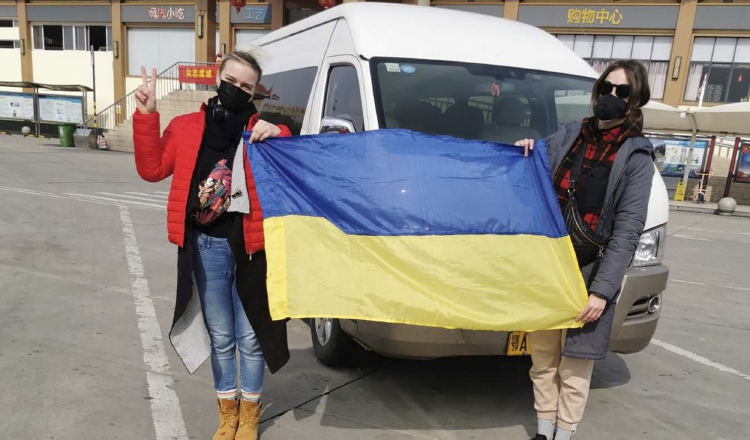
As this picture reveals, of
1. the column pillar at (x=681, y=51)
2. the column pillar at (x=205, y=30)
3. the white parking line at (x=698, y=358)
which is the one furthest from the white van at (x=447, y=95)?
the column pillar at (x=205, y=30)

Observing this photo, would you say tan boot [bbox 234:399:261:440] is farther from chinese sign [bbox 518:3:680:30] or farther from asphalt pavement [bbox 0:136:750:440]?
chinese sign [bbox 518:3:680:30]

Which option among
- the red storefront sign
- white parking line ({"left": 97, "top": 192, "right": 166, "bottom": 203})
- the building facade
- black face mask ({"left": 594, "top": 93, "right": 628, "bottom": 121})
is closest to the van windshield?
black face mask ({"left": 594, "top": 93, "right": 628, "bottom": 121})

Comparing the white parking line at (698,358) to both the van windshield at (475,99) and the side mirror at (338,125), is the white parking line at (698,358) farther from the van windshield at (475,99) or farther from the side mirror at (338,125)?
the side mirror at (338,125)

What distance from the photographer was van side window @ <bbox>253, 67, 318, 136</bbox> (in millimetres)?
4781

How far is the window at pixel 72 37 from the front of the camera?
32.0m

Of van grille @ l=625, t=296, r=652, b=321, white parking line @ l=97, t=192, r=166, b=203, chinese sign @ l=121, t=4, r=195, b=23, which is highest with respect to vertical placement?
chinese sign @ l=121, t=4, r=195, b=23

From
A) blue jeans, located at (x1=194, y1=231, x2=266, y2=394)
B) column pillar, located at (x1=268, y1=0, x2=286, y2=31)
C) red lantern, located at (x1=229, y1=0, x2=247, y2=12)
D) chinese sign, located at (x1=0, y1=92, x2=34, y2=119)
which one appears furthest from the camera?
chinese sign, located at (x1=0, y1=92, x2=34, y2=119)

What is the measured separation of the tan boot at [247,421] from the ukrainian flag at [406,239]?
64cm

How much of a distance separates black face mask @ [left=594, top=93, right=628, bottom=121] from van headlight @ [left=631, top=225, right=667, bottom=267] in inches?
39.4

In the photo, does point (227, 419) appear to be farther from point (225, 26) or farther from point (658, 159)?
point (225, 26)

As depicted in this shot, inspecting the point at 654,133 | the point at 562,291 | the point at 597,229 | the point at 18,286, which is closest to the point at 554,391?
the point at 562,291

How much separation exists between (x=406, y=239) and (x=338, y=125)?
1.14 meters

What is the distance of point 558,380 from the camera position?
3.09 meters

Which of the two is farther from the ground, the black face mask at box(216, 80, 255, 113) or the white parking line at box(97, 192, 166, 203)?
the black face mask at box(216, 80, 255, 113)
